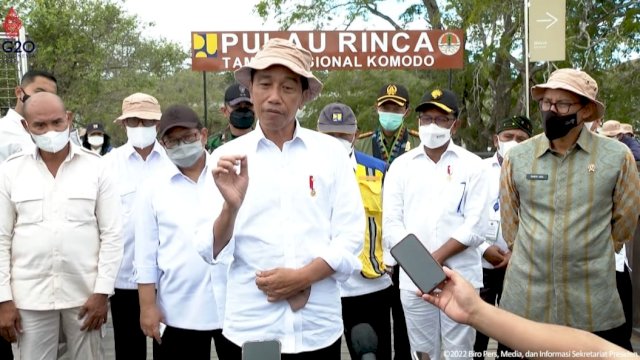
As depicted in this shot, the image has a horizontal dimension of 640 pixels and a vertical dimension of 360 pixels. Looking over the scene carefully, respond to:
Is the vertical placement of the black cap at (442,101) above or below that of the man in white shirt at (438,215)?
above

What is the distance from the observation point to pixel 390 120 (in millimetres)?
5402

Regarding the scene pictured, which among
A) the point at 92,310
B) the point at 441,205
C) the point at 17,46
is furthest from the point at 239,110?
the point at 17,46

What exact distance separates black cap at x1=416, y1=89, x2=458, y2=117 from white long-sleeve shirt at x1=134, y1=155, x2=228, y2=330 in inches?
65.1

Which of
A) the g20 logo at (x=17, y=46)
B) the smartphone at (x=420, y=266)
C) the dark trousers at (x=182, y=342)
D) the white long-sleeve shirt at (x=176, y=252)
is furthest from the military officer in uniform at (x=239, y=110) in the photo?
the g20 logo at (x=17, y=46)

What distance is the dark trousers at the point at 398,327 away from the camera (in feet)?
15.0

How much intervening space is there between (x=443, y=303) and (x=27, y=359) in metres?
2.65

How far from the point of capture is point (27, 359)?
3.56m

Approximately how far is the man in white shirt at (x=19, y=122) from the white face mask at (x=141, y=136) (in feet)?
2.22

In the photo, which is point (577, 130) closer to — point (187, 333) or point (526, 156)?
point (526, 156)

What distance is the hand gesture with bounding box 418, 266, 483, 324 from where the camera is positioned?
192 cm

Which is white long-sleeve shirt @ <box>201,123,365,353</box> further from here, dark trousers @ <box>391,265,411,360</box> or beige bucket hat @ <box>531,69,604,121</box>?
dark trousers @ <box>391,265,411,360</box>

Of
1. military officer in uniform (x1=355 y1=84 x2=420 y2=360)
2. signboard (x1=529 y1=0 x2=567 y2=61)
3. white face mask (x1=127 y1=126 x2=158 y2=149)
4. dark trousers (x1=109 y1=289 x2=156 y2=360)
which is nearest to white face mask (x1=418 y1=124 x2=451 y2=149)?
military officer in uniform (x1=355 y1=84 x2=420 y2=360)

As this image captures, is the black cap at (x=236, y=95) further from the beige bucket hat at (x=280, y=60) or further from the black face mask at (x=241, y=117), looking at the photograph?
the beige bucket hat at (x=280, y=60)

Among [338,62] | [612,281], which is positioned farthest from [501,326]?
[338,62]
